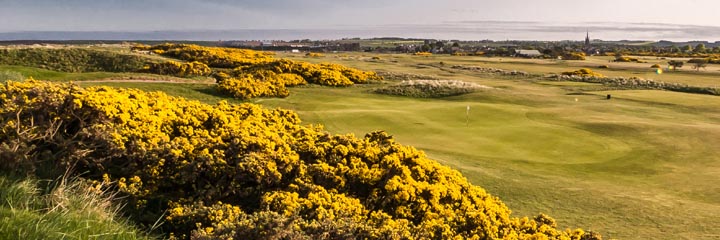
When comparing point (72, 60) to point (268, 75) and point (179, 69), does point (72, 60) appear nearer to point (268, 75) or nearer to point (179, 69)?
point (179, 69)

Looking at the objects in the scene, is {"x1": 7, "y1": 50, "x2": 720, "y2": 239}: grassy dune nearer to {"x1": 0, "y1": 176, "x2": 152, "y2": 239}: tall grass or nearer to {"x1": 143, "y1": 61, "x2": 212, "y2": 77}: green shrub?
{"x1": 0, "y1": 176, "x2": 152, "y2": 239}: tall grass

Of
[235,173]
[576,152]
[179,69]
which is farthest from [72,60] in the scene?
[235,173]

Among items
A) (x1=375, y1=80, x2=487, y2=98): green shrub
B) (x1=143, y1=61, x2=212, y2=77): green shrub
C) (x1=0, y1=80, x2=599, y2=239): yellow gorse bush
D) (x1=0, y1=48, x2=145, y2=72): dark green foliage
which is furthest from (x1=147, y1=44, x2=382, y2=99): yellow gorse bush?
(x1=0, y1=80, x2=599, y2=239): yellow gorse bush

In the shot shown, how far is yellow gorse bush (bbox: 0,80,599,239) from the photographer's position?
6.27 meters

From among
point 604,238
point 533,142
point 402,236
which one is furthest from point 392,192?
point 533,142

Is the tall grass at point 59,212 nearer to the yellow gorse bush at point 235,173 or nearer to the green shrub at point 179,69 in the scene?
the yellow gorse bush at point 235,173

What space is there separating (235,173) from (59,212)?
2.08 meters

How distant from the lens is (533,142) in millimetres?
18547

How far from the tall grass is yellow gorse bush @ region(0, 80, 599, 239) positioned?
1.26ft

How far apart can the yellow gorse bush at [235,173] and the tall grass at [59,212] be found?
383mm

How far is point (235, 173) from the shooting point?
274 inches

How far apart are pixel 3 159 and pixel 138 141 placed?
4.87 feet

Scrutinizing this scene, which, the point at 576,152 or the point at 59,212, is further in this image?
the point at 576,152

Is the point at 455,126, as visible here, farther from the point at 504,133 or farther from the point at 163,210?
the point at 163,210
